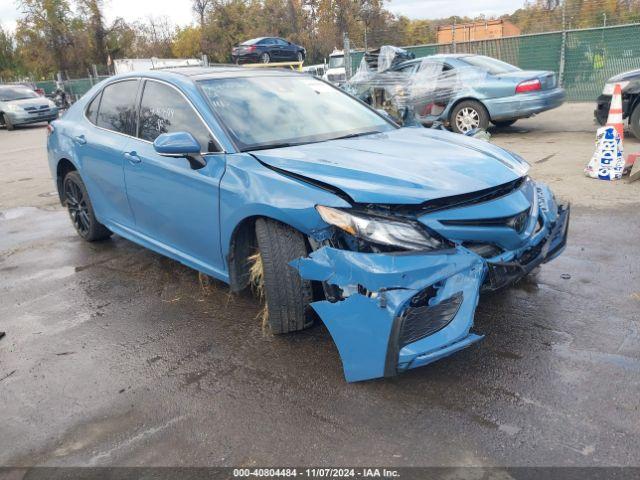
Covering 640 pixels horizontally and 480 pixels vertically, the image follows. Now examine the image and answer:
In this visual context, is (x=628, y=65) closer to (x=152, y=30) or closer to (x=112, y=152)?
(x=112, y=152)

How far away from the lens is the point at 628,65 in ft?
43.4

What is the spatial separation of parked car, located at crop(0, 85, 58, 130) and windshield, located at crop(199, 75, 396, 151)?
1961 cm

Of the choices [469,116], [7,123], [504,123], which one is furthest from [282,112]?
[7,123]

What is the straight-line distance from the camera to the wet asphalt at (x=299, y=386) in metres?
2.41

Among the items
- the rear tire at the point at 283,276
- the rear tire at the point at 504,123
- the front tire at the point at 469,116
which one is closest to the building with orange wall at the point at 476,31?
the rear tire at the point at 504,123

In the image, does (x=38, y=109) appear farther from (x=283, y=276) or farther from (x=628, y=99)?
(x=283, y=276)

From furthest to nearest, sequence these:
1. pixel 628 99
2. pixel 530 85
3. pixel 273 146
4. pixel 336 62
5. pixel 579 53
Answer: pixel 336 62 → pixel 579 53 → pixel 530 85 → pixel 628 99 → pixel 273 146

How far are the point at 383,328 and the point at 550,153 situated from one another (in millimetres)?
7209

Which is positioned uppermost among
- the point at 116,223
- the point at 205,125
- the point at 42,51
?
the point at 42,51

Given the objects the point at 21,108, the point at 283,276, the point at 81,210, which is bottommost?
the point at 81,210

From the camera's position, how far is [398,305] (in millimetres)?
2469

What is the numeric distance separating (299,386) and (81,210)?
3630 millimetres

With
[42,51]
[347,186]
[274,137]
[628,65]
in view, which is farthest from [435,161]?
[42,51]

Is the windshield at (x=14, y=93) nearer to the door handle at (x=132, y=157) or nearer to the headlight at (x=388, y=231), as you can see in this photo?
the door handle at (x=132, y=157)
